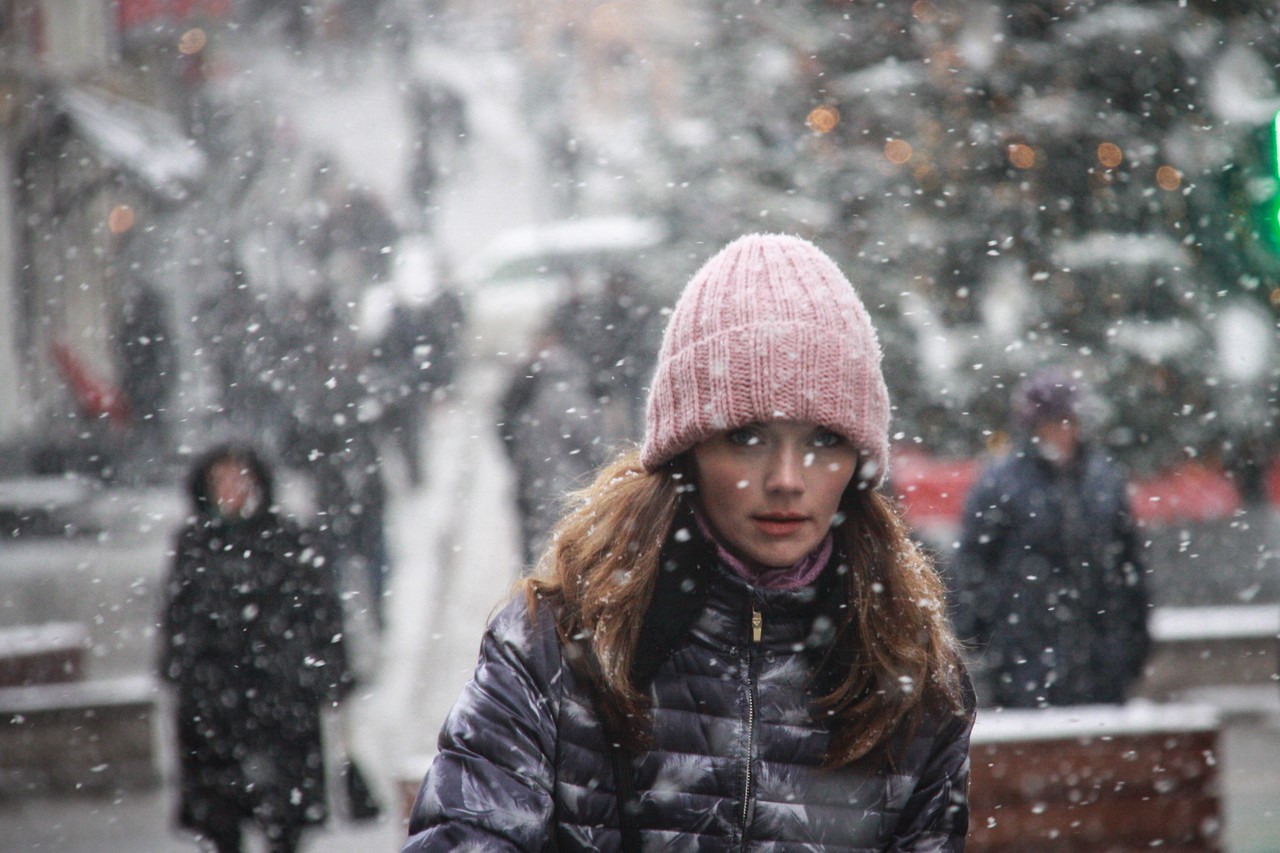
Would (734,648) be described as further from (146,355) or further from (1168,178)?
(146,355)

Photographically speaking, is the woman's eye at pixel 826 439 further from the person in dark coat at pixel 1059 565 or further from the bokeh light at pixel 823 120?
the bokeh light at pixel 823 120

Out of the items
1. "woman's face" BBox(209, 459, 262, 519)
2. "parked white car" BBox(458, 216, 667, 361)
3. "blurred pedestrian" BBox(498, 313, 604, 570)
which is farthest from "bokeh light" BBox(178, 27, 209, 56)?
"woman's face" BBox(209, 459, 262, 519)

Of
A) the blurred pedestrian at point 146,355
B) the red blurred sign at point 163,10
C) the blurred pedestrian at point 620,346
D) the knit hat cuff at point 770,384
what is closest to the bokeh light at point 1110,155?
the blurred pedestrian at point 620,346

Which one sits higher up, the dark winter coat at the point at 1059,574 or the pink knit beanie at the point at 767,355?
the pink knit beanie at the point at 767,355

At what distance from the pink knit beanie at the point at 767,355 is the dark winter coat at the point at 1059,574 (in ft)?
11.5

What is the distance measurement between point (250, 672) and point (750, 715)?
317 centimetres

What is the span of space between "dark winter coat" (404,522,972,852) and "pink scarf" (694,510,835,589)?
2 cm

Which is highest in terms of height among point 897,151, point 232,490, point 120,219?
point 120,219

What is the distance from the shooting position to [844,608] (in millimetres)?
1996

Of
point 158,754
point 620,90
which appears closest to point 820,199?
point 620,90

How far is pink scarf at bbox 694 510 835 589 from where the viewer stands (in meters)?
1.94

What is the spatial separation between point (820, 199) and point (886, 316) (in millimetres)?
774

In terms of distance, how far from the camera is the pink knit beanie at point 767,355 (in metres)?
1.92

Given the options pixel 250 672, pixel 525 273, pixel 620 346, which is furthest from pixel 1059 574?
pixel 525 273
